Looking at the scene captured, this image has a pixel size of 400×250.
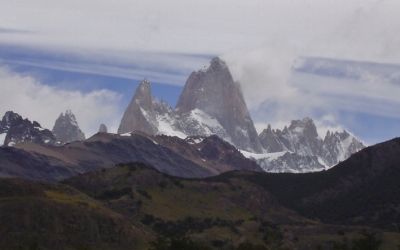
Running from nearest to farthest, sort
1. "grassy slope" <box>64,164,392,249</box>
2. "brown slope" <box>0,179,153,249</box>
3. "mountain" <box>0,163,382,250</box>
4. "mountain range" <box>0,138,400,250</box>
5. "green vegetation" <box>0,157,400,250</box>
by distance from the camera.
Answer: "brown slope" <box>0,179,153,249</box>, "mountain" <box>0,163,382,250</box>, "mountain range" <box>0,138,400,250</box>, "green vegetation" <box>0,157,400,250</box>, "grassy slope" <box>64,164,392,249</box>

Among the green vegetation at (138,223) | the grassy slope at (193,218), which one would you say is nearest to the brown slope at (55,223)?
the green vegetation at (138,223)

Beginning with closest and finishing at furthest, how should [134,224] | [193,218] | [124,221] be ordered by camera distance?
1. [124,221]
2. [134,224]
3. [193,218]

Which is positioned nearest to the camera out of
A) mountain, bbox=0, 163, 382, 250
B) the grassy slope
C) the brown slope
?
the brown slope

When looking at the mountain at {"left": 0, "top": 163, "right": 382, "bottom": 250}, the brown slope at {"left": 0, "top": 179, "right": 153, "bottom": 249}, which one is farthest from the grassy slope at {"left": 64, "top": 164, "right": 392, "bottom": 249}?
the brown slope at {"left": 0, "top": 179, "right": 153, "bottom": 249}

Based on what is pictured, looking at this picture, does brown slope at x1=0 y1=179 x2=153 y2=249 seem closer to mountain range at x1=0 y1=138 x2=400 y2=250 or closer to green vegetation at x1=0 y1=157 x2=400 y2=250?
mountain range at x1=0 y1=138 x2=400 y2=250

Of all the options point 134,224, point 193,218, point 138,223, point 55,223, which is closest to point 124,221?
point 134,224

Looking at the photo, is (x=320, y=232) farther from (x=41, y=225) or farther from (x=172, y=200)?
(x=41, y=225)

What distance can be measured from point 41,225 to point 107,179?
65891 mm

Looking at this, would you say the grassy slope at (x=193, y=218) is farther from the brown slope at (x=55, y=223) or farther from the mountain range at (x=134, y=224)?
the brown slope at (x=55, y=223)

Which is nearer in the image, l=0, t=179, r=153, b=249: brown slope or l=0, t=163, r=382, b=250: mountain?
l=0, t=179, r=153, b=249: brown slope

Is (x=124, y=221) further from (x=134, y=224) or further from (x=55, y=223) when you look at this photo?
(x=55, y=223)

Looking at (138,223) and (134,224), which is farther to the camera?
(138,223)

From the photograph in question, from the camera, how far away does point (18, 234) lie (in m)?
127

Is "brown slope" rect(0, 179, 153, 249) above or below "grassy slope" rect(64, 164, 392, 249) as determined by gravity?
below
